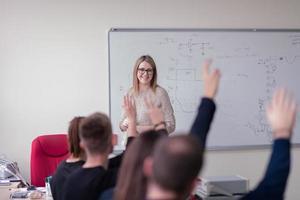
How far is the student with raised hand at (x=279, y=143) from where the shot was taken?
130 cm

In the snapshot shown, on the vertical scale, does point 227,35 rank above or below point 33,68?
above

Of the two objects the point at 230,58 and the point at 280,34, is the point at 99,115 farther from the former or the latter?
the point at 280,34

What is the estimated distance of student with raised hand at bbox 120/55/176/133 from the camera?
137 inches

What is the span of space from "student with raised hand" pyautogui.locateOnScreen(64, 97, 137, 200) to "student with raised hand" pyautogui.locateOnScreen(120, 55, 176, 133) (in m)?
1.62

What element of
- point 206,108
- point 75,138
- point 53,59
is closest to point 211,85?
point 206,108

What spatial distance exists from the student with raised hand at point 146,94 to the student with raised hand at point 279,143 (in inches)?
83.0

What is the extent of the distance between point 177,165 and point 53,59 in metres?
3.57

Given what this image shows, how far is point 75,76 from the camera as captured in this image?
4379mm

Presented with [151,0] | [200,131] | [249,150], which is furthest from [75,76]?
[200,131]

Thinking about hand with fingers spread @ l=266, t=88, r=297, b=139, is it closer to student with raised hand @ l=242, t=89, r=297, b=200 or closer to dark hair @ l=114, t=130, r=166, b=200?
student with raised hand @ l=242, t=89, r=297, b=200

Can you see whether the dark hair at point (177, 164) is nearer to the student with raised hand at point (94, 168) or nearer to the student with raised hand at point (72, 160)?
the student with raised hand at point (94, 168)

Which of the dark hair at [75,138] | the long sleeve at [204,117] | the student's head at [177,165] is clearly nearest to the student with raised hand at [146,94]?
the dark hair at [75,138]

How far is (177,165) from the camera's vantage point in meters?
0.99

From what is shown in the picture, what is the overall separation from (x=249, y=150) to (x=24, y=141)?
7.94ft
